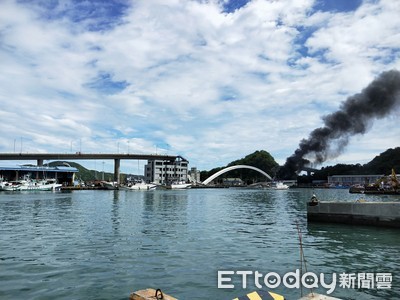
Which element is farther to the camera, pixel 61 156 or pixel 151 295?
pixel 61 156

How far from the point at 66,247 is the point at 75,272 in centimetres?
621

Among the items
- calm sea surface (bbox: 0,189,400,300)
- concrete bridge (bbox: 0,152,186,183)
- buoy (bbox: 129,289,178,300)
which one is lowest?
calm sea surface (bbox: 0,189,400,300)

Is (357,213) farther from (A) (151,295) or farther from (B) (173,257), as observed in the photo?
(A) (151,295)

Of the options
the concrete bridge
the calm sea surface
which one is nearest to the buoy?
the calm sea surface

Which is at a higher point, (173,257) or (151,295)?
(151,295)

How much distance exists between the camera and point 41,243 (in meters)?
21.2

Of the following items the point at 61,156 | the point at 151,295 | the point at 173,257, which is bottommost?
the point at 173,257

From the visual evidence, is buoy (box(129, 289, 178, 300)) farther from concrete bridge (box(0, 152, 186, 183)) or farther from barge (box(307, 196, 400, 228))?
concrete bridge (box(0, 152, 186, 183))

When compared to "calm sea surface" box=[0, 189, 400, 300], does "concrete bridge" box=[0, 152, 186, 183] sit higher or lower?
higher

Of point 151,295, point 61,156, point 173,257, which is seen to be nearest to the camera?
point 151,295

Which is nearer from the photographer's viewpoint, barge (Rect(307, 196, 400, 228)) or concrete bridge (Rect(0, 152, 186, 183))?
barge (Rect(307, 196, 400, 228))

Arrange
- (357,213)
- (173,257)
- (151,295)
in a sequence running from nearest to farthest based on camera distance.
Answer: (151,295)
(173,257)
(357,213)

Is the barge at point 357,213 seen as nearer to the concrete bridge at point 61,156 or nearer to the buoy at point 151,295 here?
the buoy at point 151,295

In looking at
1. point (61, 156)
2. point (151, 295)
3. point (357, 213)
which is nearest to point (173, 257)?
point (151, 295)
